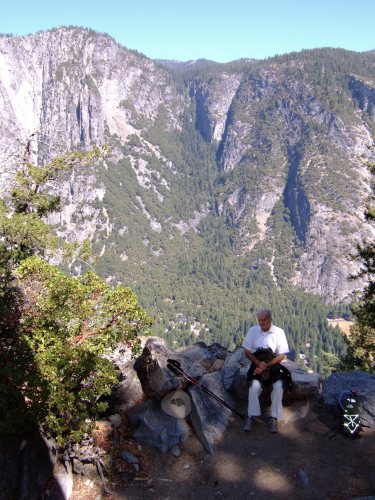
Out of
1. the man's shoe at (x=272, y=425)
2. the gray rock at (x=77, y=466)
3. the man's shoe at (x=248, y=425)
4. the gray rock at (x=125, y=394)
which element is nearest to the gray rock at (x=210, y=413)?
the man's shoe at (x=248, y=425)

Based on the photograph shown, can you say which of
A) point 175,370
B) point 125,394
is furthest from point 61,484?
point 175,370

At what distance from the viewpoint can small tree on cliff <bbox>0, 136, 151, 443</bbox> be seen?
624cm

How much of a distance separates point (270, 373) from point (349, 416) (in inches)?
76.5

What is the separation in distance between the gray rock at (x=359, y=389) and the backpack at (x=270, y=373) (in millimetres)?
1433

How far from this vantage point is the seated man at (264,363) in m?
8.58

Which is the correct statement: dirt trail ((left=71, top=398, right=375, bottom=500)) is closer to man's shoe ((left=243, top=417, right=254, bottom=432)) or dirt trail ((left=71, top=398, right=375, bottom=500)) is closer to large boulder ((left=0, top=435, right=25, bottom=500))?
man's shoe ((left=243, top=417, right=254, bottom=432))

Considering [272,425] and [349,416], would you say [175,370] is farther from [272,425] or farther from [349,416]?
[349,416]

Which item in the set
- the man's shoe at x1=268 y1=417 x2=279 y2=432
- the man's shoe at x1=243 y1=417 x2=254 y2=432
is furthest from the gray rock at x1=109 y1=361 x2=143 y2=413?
the man's shoe at x1=268 y1=417 x2=279 y2=432

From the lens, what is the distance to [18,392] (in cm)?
612

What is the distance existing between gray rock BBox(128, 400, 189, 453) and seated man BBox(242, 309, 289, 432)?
1.59 m

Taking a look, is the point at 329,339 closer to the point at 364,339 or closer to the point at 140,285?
the point at 140,285

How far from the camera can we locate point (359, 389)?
9828mm

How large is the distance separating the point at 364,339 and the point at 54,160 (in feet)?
78.3

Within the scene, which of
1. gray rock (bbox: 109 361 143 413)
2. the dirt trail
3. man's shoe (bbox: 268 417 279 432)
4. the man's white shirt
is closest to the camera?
the dirt trail
